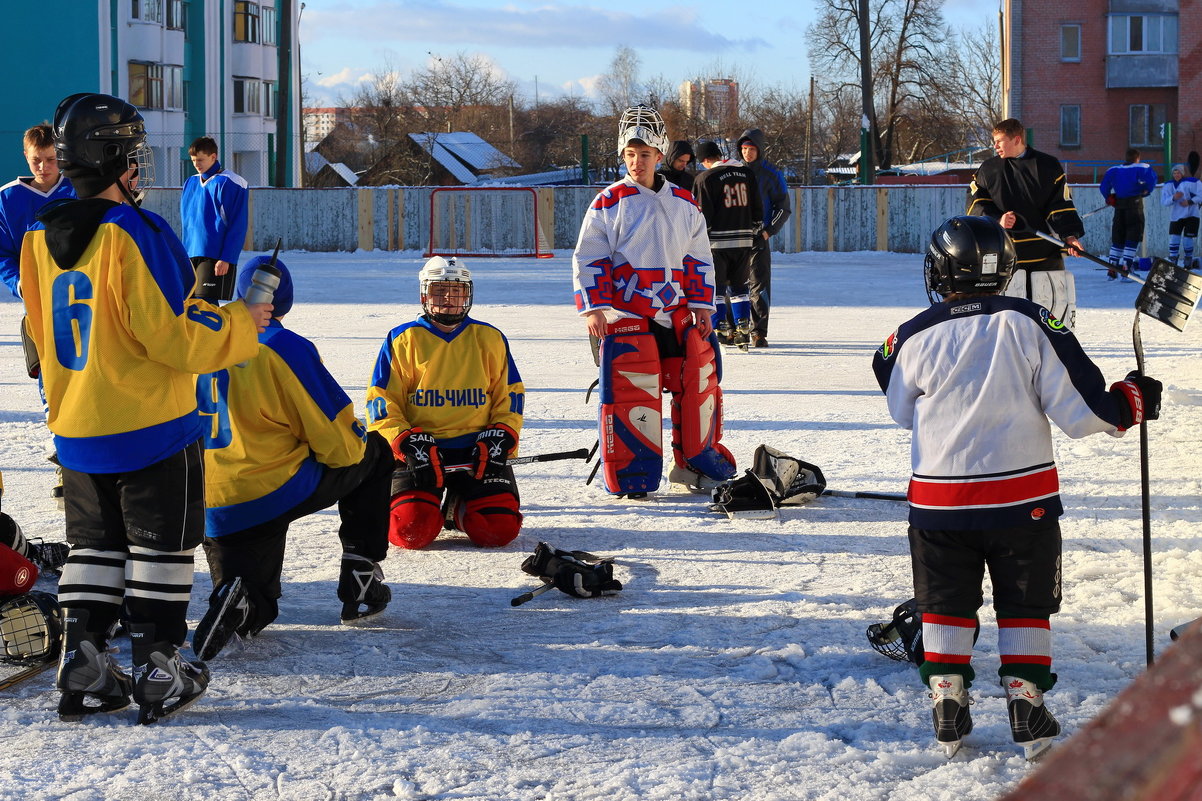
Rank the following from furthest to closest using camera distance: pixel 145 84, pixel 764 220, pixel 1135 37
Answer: pixel 1135 37
pixel 145 84
pixel 764 220

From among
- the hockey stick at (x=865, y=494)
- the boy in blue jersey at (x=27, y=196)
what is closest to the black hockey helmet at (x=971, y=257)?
the hockey stick at (x=865, y=494)

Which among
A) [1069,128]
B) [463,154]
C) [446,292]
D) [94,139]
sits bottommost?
[446,292]

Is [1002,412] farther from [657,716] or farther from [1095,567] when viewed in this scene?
[1095,567]

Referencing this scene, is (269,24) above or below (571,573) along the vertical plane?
above

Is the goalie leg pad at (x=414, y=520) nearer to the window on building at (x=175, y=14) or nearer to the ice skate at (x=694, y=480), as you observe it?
the ice skate at (x=694, y=480)

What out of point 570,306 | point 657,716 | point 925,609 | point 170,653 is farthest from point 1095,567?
point 570,306

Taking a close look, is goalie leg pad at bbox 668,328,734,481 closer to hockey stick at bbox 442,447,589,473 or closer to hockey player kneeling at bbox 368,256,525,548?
hockey stick at bbox 442,447,589,473

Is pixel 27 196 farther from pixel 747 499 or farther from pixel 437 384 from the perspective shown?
pixel 747 499

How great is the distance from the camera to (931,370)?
315 cm

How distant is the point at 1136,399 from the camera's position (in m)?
3.08

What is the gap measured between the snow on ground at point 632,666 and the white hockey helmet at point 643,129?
158 cm


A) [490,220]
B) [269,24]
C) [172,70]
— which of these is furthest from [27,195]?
[269,24]

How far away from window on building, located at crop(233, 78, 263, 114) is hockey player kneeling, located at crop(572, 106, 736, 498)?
4206 cm

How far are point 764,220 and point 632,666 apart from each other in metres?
7.69
